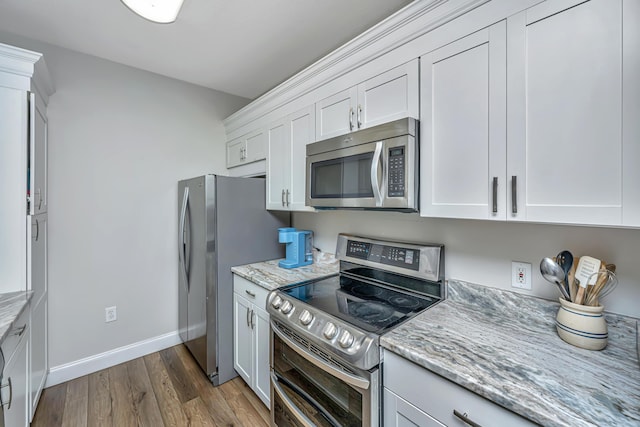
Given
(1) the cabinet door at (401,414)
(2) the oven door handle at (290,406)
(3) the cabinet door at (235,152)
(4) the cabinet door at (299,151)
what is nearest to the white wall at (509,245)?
(4) the cabinet door at (299,151)

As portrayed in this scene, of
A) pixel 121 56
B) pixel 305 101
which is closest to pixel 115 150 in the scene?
pixel 121 56

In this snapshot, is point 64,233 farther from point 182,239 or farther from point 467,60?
point 467,60

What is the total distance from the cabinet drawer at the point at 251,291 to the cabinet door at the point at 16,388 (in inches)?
44.5

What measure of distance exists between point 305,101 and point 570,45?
139 centimetres

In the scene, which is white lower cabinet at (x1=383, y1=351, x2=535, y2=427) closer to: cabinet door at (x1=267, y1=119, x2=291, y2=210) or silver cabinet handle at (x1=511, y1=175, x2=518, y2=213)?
silver cabinet handle at (x1=511, y1=175, x2=518, y2=213)

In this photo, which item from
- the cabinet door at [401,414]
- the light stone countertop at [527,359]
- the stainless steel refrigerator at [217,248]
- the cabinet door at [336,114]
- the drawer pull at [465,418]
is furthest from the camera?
the stainless steel refrigerator at [217,248]

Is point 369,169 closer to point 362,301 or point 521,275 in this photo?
point 362,301

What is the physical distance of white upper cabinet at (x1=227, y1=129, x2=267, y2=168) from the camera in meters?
2.39

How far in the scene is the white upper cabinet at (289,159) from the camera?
1.95m

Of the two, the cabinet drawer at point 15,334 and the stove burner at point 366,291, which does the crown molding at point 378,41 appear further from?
the cabinet drawer at point 15,334

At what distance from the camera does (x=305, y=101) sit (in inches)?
76.2

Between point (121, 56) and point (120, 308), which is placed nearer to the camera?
point (121, 56)

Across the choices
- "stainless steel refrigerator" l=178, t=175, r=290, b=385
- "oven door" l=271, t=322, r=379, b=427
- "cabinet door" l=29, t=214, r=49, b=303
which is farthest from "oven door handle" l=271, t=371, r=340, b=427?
"cabinet door" l=29, t=214, r=49, b=303

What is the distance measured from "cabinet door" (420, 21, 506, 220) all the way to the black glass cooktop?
50 centimetres
